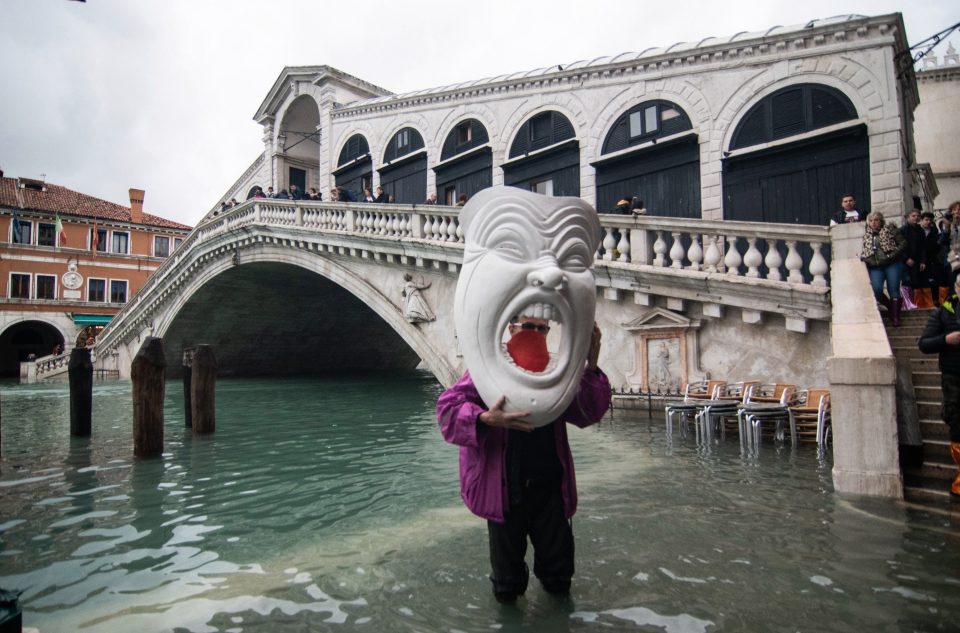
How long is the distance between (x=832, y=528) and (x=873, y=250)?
4248 millimetres

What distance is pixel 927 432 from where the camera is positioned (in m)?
5.14

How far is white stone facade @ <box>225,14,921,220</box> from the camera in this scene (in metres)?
9.63

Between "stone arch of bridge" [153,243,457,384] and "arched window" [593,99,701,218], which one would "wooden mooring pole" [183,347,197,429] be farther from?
"arched window" [593,99,701,218]

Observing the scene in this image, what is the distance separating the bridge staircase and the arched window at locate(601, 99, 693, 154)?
6.54 m

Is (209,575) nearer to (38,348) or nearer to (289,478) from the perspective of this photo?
(289,478)

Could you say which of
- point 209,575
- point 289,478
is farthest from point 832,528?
point 289,478

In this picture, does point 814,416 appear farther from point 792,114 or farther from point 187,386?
point 187,386

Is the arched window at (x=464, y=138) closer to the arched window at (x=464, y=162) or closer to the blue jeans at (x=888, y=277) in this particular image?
the arched window at (x=464, y=162)

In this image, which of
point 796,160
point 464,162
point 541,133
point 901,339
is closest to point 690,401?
point 901,339

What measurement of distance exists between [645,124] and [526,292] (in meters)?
10.7

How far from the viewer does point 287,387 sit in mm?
19875

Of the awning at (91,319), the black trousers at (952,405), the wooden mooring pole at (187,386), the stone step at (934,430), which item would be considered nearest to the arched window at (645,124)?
the stone step at (934,430)

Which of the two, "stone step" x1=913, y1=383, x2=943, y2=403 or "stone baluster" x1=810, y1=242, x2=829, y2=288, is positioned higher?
"stone baluster" x1=810, y1=242, x2=829, y2=288

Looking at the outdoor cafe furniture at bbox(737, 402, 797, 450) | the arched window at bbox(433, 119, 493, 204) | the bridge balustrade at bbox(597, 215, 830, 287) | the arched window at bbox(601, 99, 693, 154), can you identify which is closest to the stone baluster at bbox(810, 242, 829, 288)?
the bridge balustrade at bbox(597, 215, 830, 287)
